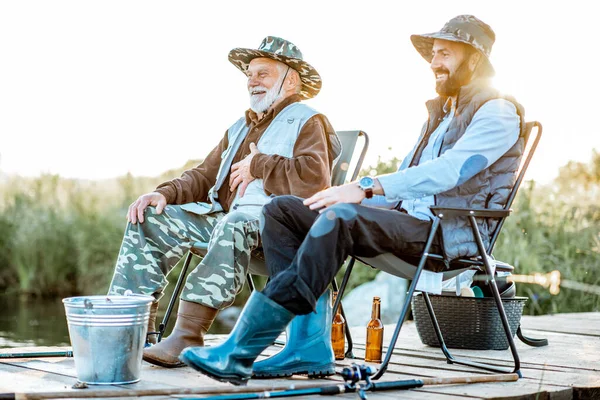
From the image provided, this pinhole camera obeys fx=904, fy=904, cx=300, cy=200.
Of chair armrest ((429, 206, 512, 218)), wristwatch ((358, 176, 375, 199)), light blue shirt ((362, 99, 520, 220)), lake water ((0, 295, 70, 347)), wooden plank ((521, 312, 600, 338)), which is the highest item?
light blue shirt ((362, 99, 520, 220))

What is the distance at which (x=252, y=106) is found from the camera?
411 cm

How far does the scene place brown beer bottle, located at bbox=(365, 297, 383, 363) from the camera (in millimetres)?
3631

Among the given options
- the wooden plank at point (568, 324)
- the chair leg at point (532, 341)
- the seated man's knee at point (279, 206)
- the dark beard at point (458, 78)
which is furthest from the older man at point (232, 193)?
the wooden plank at point (568, 324)

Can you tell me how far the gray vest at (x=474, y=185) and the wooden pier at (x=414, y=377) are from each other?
500 mm

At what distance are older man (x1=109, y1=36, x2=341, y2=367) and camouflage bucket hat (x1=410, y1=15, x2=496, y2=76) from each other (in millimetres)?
713

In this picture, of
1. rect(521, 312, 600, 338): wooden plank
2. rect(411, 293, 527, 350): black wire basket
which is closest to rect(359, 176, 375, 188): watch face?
rect(411, 293, 527, 350): black wire basket

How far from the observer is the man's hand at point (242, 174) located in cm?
383

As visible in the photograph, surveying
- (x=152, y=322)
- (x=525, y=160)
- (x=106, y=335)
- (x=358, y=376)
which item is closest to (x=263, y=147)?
(x=152, y=322)

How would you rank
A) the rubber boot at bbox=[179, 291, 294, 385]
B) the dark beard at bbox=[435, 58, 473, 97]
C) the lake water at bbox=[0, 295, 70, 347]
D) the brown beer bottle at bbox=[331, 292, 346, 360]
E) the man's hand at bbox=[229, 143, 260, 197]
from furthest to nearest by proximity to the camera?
the lake water at bbox=[0, 295, 70, 347] < the man's hand at bbox=[229, 143, 260, 197] < the brown beer bottle at bbox=[331, 292, 346, 360] < the dark beard at bbox=[435, 58, 473, 97] < the rubber boot at bbox=[179, 291, 294, 385]

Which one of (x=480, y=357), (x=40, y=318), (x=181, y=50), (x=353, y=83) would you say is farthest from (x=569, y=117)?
(x=480, y=357)

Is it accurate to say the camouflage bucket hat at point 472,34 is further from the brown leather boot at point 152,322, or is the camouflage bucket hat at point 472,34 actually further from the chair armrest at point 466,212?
the brown leather boot at point 152,322

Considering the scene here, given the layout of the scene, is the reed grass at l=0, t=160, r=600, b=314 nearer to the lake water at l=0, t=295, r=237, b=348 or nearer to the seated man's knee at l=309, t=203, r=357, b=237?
the lake water at l=0, t=295, r=237, b=348

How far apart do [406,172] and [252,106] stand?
3.96 feet

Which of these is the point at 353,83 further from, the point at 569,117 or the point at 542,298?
the point at 569,117
